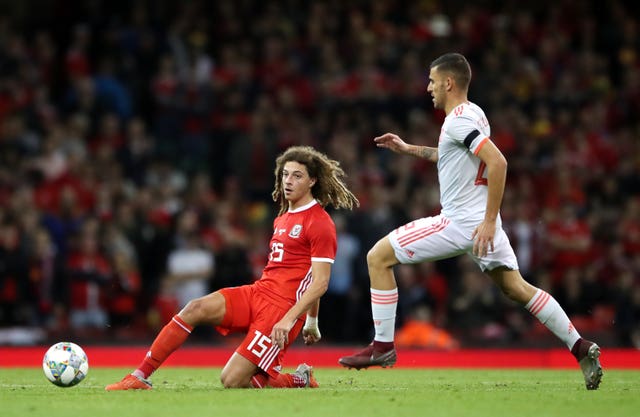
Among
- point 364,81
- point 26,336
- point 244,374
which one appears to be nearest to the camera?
point 244,374

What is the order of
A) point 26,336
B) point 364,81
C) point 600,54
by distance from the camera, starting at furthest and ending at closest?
point 600,54 < point 364,81 < point 26,336

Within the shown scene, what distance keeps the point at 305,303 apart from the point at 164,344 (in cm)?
97

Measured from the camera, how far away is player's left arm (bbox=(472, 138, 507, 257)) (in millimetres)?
7395

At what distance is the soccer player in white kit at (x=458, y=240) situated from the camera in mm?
7617

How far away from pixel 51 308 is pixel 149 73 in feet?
14.9

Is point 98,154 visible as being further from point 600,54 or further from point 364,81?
point 600,54

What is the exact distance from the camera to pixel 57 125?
15328 mm

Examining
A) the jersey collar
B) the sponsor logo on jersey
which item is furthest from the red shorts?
the jersey collar

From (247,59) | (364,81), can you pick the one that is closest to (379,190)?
(364,81)

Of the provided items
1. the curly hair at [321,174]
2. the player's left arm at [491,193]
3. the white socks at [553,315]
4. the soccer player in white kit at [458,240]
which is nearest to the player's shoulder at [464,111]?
the soccer player in white kit at [458,240]

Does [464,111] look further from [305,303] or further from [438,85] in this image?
[305,303]

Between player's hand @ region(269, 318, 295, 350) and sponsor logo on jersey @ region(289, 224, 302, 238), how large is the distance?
0.69 meters

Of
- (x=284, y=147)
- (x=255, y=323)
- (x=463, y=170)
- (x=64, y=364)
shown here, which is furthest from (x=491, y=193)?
(x=284, y=147)

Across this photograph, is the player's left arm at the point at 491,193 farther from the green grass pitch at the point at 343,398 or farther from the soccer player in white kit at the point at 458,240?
the green grass pitch at the point at 343,398
